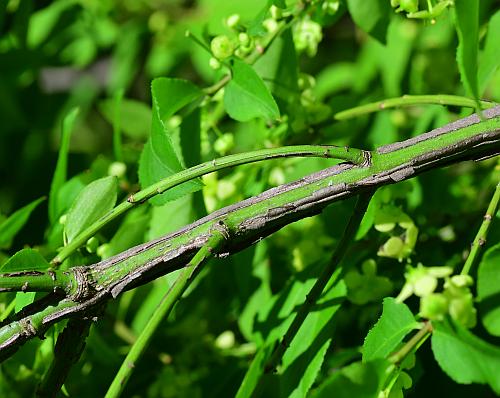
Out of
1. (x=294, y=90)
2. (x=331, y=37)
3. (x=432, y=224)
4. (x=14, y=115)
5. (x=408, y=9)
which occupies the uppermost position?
(x=408, y=9)

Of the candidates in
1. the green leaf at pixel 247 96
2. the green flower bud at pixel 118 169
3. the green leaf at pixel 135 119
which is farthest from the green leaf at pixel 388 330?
the green leaf at pixel 135 119

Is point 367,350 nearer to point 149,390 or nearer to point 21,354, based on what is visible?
point 21,354

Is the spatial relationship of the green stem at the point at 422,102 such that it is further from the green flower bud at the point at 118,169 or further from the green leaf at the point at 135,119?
the green leaf at the point at 135,119

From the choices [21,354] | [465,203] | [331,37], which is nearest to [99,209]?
[21,354]

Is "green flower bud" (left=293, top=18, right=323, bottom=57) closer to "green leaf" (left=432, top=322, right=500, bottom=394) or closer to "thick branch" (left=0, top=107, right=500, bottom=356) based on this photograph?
"thick branch" (left=0, top=107, right=500, bottom=356)

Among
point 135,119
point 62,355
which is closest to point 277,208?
point 62,355

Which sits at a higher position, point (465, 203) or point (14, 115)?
point (14, 115)

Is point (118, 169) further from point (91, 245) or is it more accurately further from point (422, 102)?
point (422, 102)
